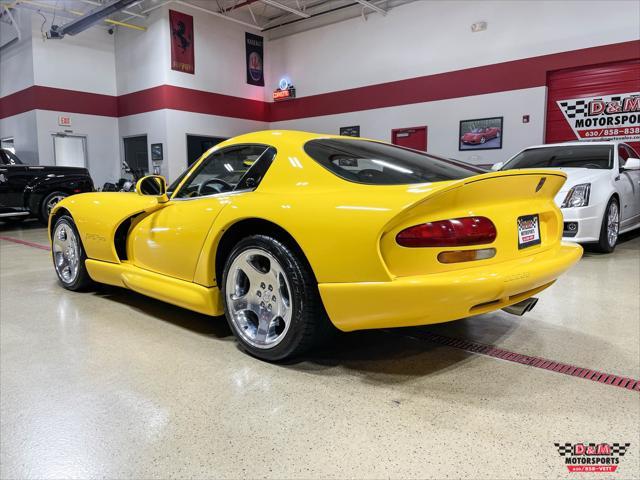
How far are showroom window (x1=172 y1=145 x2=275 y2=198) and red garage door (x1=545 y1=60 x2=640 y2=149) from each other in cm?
878

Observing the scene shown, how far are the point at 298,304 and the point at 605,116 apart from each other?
9312 millimetres

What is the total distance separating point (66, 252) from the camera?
3498 mm

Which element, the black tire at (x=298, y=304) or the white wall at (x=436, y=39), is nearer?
the black tire at (x=298, y=304)

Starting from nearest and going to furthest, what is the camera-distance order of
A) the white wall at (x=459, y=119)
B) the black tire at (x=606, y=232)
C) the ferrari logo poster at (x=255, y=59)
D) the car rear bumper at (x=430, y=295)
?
the car rear bumper at (x=430, y=295) → the black tire at (x=606, y=232) → the white wall at (x=459, y=119) → the ferrari logo poster at (x=255, y=59)

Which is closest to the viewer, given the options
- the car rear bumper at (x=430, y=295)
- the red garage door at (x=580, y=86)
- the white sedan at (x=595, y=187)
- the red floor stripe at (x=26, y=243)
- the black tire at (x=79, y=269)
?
the car rear bumper at (x=430, y=295)

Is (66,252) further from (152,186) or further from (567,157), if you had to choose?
(567,157)

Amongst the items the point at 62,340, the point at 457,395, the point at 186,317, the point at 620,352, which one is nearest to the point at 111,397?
the point at 62,340

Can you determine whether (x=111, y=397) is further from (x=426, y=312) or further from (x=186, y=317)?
(x=426, y=312)

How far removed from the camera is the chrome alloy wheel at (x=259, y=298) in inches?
80.4

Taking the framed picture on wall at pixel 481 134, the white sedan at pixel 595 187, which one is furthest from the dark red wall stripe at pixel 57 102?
the white sedan at pixel 595 187

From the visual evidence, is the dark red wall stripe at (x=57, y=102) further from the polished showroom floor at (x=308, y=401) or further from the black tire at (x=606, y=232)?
the black tire at (x=606, y=232)

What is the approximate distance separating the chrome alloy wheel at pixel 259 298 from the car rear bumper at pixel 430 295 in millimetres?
271

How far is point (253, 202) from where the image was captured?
209 centimetres

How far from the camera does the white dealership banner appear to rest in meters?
8.48
